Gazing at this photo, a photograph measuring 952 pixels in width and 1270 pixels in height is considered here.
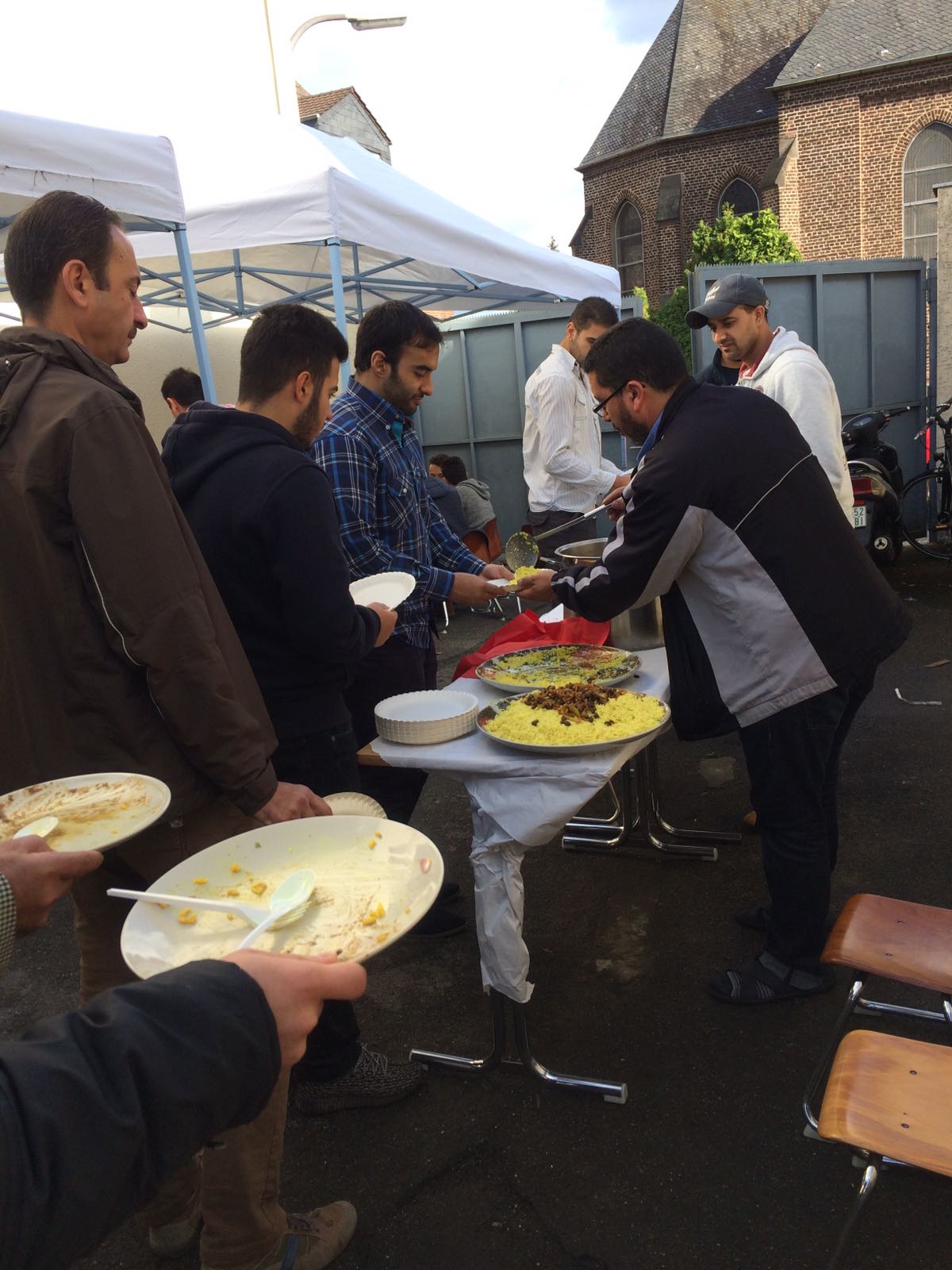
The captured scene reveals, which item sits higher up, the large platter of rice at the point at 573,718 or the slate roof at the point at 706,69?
the slate roof at the point at 706,69

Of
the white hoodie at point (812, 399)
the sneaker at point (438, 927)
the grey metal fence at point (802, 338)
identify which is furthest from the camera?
the grey metal fence at point (802, 338)

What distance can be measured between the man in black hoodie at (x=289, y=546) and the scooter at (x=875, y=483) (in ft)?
21.3

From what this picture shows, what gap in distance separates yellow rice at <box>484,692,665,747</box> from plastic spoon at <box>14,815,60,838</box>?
1.19 metres

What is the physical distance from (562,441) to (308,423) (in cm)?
320

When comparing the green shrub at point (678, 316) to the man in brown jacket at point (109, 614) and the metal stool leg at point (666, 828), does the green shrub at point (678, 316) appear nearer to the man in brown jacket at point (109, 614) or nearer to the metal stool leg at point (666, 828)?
the metal stool leg at point (666, 828)

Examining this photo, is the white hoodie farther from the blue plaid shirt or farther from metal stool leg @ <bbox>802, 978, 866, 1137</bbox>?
metal stool leg @ <bbox>802, 978, 866, 1137</bbox>

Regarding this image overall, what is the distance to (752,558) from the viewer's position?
2.48m

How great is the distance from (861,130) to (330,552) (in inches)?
974

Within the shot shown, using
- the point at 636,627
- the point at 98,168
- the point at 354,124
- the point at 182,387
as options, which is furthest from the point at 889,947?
the point at 354,124

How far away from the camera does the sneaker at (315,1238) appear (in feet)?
6.24

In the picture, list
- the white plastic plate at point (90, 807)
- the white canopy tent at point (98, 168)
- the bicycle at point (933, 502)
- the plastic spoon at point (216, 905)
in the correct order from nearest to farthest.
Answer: the plastic spoon at point (216, 905)
the white plastic plate at point (90, 807)
the white canopy tent at point (98, 168)
the bicycle at point (933, 502)

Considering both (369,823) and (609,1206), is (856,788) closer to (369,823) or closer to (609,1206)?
(609,1206)

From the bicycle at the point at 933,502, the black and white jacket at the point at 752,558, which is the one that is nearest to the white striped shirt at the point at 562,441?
the black and white jacket at the point at 752,558

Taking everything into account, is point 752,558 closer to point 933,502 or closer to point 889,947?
point 889,947
